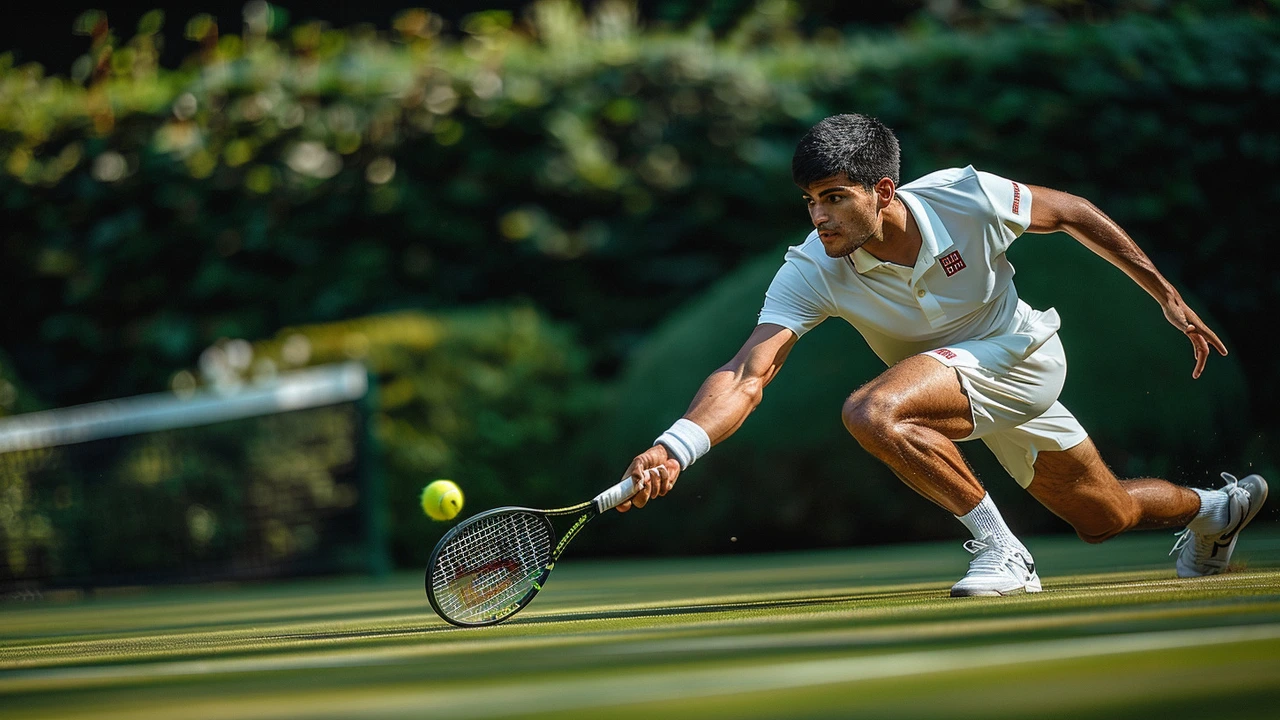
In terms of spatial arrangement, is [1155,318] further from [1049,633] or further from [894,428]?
[1049,633]

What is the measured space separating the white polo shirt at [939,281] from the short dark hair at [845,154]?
0.19 meters

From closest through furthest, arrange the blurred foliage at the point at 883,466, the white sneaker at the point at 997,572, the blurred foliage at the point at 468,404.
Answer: the white sneaker at the point at 997,572, the blurred foliage at the point at 883,466, the blurred foliage at the point at 468,404

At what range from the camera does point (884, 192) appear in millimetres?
4793

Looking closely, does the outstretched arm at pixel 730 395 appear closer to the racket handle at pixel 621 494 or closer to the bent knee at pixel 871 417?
the racket handle at pixel 621 494

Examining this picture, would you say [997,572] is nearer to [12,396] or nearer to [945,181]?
[945,181]

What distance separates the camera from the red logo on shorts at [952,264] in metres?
4.91

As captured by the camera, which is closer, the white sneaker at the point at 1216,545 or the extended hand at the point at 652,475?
the extended hand at the point at 652,475

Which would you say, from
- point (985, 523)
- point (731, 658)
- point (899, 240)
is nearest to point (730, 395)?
point (899, 240)

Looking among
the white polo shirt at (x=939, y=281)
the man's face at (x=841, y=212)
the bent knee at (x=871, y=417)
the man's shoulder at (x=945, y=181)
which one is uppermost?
the man's shoulder at (x=945, y=181)

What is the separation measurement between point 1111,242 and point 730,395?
1303mm

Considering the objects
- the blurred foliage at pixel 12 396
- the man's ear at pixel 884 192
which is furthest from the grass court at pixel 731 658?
the blurred foliage at pixel 12 396

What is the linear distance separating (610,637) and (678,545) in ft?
20.4

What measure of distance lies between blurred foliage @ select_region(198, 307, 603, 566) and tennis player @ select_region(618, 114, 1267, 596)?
5599 millimetres

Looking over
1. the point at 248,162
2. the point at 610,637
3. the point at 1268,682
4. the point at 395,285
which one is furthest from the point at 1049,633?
the point at 248,162
